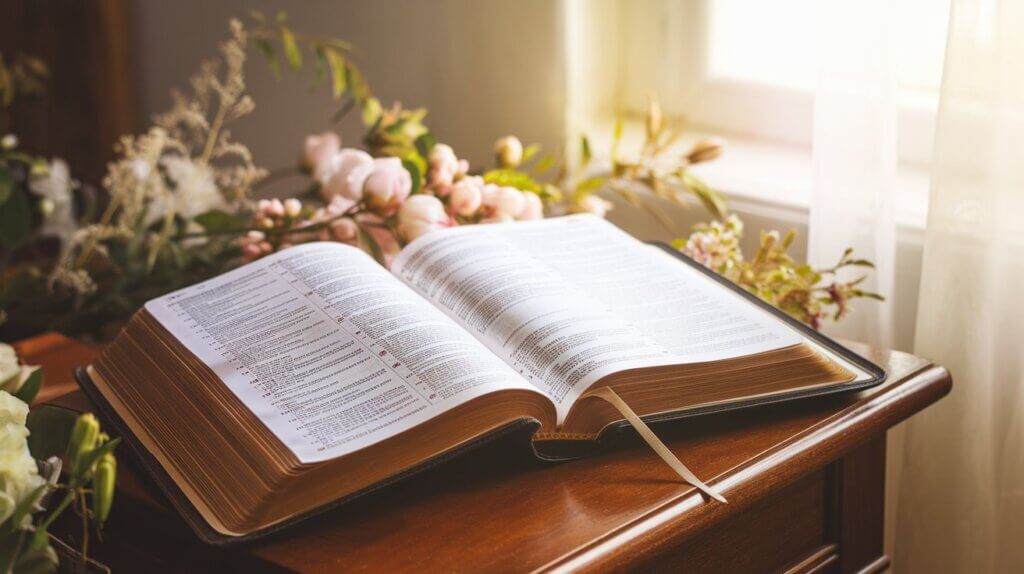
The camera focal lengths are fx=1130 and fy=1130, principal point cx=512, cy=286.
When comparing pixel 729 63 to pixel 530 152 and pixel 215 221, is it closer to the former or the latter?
pixel 530 152

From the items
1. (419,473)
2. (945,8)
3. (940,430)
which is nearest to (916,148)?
(945,8)

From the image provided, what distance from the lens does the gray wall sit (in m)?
1.54

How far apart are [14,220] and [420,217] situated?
55cm

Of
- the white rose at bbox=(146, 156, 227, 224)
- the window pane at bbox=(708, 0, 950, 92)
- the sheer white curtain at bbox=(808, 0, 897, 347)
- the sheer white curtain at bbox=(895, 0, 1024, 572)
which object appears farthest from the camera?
the window pane at bbox=(708, 0, 950, 92)

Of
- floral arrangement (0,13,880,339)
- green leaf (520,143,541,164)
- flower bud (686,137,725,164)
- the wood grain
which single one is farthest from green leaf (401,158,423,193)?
the wood grain

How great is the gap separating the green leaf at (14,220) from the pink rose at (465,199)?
54cm

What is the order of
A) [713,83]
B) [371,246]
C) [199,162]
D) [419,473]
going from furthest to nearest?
[713,83], [199,162], [371,246], [419,473]

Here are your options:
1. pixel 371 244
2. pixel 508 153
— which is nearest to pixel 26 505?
pixel 371 244

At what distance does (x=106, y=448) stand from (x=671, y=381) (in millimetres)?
360

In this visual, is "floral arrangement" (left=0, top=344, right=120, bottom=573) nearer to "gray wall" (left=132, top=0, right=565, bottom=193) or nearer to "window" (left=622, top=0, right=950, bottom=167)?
"gray wall" (left=132, top=0, right=565, bottom=193)

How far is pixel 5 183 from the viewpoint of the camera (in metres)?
1.24

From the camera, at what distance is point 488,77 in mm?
1598

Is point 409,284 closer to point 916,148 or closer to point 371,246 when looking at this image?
point 371,246

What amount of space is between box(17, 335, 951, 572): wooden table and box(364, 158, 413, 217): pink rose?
35 centimetres
